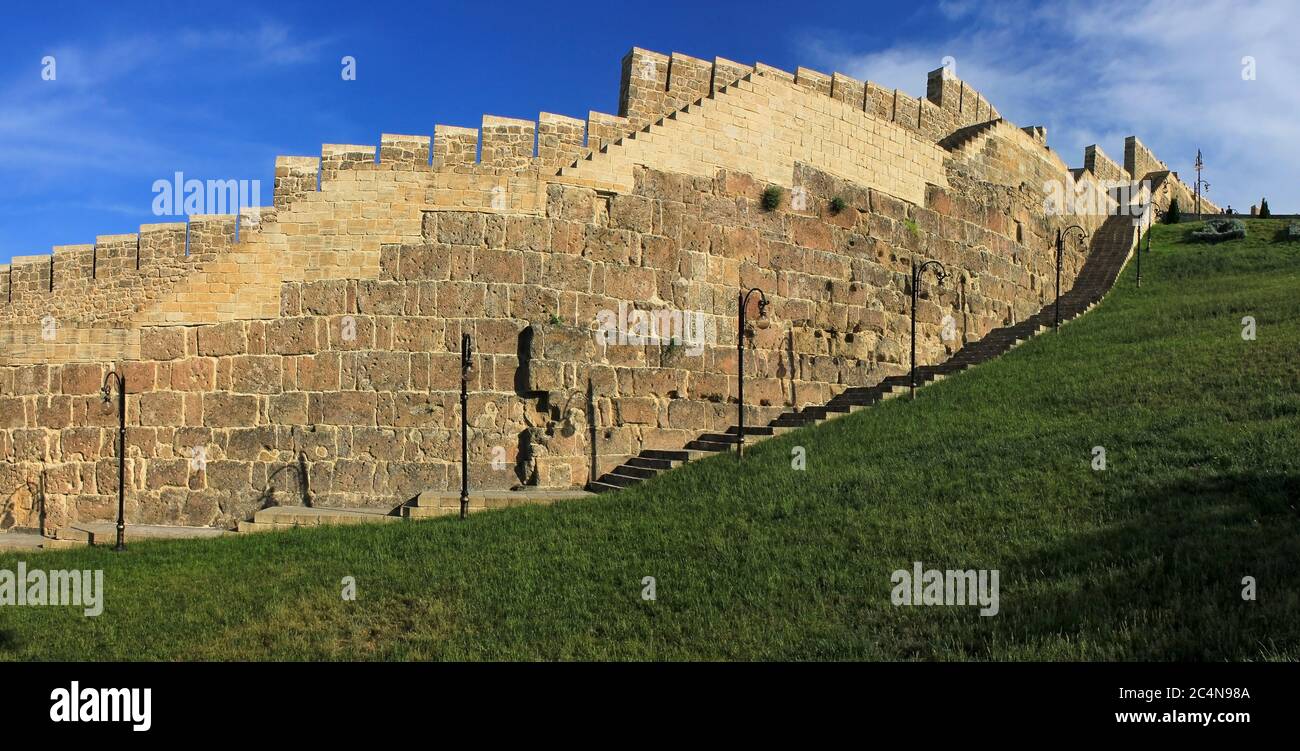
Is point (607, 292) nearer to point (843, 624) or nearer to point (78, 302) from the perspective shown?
point (843, 624)

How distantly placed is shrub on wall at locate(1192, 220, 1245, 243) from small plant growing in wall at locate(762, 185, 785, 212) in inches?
846

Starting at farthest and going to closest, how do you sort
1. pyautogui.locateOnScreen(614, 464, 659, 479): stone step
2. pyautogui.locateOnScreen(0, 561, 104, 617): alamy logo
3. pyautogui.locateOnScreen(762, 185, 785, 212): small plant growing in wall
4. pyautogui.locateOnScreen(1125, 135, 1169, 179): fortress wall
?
pyautogui.locateOnScreen(1125, 135, 1169, 179): fortress wall < pyautogui.locateOnScreen(762, 185, 785, 212): small plant growing in wall < pyautogui.locateOnScreen(614, 464, 659, 479): stone step < pyautogui.locateOnScreen(0, 561, 104, 617): alamy logo

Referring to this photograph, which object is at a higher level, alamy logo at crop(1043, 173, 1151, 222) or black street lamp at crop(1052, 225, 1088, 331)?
alamy logo at crop(1043, 173, 1151, 222)

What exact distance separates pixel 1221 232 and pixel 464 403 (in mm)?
30335

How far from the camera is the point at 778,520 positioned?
1127 cm

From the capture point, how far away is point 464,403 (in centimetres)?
1412

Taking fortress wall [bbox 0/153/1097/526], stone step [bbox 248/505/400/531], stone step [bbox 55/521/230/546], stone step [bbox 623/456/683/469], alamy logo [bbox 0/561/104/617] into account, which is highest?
fortress wall [bbox 0/153/1097/526]

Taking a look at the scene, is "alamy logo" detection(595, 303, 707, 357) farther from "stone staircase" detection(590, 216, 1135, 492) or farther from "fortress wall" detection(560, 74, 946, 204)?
"fortress wall" detection(560, 74, 946, 204)

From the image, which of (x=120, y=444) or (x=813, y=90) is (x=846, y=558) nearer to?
(x=120, y=444)

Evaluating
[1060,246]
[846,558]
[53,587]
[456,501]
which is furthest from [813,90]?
[53,587]

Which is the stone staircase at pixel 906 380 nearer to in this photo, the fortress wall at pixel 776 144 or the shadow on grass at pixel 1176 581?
the fortress wall at pixel 776 144

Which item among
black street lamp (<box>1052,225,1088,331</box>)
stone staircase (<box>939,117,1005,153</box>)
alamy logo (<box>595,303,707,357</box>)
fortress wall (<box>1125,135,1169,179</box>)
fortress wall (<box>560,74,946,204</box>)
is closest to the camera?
alamy logo (<box>595,303,707,357</box>)

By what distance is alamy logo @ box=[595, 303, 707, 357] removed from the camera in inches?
655

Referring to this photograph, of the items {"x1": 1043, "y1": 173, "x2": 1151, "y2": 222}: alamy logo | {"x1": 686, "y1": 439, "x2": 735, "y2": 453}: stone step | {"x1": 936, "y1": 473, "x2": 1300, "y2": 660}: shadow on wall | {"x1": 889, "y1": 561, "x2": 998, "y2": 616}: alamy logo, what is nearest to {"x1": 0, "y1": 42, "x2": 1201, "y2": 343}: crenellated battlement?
{"x1": 1043, "y1": 173, "x2": 1151, "y2": 222}: alamy logo
